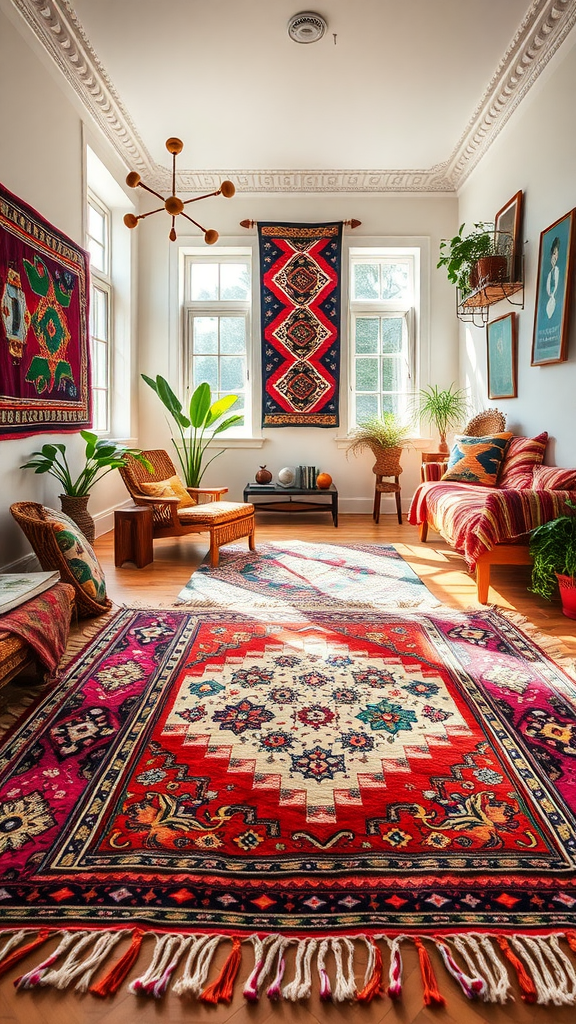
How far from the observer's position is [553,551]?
3160mm

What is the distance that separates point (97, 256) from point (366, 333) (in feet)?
9.07

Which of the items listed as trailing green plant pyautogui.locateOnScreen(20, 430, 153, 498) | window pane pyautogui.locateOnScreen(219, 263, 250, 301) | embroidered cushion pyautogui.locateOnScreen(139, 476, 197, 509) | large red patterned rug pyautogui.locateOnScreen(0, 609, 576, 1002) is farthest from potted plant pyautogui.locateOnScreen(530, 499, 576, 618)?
window pane pyautogui.locateOnScreen(219, 263, 250, 301)

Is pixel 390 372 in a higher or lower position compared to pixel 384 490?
higher

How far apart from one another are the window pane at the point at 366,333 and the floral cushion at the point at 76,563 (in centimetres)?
440

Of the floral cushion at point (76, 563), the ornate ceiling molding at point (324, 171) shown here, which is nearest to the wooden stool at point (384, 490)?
the ornate ceiling molding at point (324, 171)

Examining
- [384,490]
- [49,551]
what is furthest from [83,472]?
[384,490]

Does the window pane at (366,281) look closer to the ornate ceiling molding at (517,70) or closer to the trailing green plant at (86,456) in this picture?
the ornate ceiling molding at (517,70)

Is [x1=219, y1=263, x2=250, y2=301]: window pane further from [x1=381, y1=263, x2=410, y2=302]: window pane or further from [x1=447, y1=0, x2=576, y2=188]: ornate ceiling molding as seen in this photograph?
[x1=447, y1=0, x2=576, y2=188]: ornate ceiling molding

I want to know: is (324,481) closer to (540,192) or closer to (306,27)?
(540,192)

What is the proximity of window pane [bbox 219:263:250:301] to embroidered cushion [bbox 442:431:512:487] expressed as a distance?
123 inches

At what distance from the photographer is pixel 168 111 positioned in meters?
5.05

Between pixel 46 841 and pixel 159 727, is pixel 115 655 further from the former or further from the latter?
pixel 46 841

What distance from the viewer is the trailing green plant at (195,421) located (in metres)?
5.77

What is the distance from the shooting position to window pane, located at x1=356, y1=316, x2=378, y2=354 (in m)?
6.84
